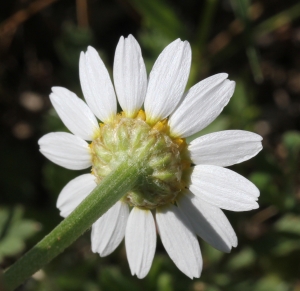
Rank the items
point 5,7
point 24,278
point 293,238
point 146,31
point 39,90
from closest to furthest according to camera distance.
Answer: point 24,278 → point 293,238 → point 146,31 → point 5,7 → point 39,90

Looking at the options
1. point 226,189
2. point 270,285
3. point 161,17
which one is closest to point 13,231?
point 226,189

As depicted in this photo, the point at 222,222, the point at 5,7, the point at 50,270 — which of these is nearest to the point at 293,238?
the point at 222,222

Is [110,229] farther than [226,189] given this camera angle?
Yes

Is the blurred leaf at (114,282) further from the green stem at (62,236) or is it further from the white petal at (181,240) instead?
the green stem at (62,236)

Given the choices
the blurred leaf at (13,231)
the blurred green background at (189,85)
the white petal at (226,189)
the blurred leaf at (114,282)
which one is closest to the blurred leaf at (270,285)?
the blurred green background at (189,85)

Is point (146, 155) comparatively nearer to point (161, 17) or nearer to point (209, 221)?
point (209, 221)

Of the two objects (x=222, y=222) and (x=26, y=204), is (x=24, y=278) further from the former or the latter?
(x=26, y=204)
